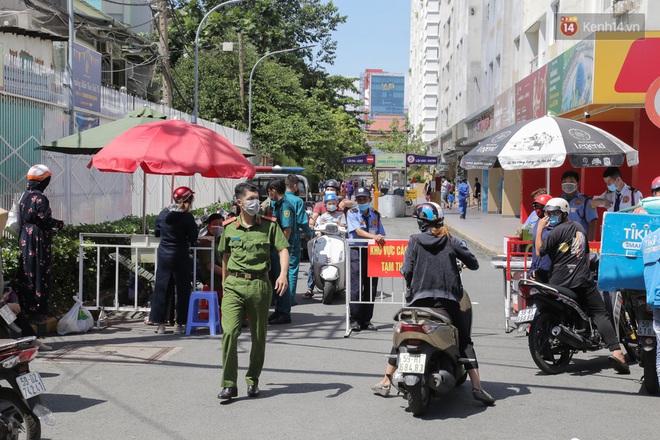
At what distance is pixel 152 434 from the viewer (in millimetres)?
5695

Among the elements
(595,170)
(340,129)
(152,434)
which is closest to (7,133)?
(152,434)

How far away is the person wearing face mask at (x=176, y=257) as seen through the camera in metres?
9.52

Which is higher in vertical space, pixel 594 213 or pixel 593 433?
pixel 594 213

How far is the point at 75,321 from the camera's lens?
31.2 feet

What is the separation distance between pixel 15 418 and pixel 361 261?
5488mm

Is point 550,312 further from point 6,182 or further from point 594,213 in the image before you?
point 6,182

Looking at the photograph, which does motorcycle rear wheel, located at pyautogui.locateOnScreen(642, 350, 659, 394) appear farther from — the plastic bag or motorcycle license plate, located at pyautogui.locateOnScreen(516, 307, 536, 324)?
the plastic bag

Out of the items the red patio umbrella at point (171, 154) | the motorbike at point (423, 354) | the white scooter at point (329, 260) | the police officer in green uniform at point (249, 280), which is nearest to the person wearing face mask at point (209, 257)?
the red patio umbrella at point (171, 154)

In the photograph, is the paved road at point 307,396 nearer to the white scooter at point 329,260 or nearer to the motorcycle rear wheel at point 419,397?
the motorcycle rear wheel at point 419,397

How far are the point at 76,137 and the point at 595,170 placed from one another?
14628 millimetres

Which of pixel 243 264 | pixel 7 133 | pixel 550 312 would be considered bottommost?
pixel 550 312

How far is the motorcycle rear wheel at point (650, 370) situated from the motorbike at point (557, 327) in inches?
29.7

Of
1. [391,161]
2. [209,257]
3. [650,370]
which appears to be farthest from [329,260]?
[391,161]

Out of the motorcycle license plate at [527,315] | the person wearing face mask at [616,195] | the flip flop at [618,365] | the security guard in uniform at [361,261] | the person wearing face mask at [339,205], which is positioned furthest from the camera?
the person wearing face mask at [339,205]
